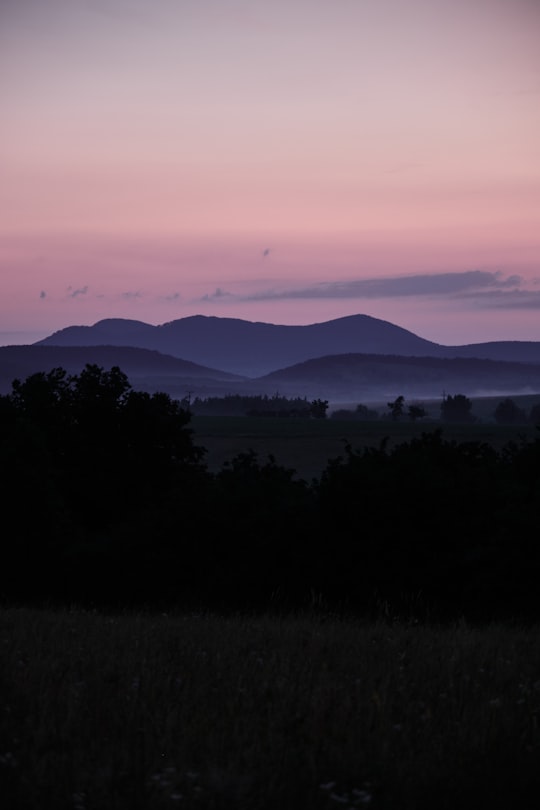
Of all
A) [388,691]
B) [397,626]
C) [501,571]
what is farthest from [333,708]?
[501,571]

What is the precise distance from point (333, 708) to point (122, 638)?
3.76 m

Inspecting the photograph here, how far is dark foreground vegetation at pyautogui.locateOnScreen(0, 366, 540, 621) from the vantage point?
16984 millimetres

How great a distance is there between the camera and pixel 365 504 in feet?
60.2

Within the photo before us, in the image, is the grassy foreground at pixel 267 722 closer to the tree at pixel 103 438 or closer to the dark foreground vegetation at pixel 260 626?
the dark foreground vegetation at pixel 260 626

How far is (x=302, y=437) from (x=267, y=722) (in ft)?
407

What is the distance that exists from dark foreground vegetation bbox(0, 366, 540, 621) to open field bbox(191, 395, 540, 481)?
69.6 m

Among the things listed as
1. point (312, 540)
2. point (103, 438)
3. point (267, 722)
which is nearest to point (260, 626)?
point (267, 722)

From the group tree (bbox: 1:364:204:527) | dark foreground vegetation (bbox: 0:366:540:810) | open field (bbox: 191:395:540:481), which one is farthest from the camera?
open field (bbox: 191:395:540:481)

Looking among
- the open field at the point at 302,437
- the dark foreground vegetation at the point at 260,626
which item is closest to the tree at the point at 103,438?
the dark foreground vegetation at the point at 260,626

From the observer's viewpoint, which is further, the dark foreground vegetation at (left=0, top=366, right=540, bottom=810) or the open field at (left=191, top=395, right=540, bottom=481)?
the open field at (left=191, top=395, right=540, bottom=481)

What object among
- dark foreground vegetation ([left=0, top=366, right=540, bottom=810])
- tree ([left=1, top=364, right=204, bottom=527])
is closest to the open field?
tree ([left=1, top=364, right=204, bottom=527])

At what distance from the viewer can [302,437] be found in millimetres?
131875

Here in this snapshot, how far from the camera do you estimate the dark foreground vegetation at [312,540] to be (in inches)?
669

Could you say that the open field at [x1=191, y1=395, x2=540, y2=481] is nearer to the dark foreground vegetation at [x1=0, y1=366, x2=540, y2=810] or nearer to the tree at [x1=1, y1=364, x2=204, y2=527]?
the tree at [x1=1, y1=364, x2=204, y2=527]
